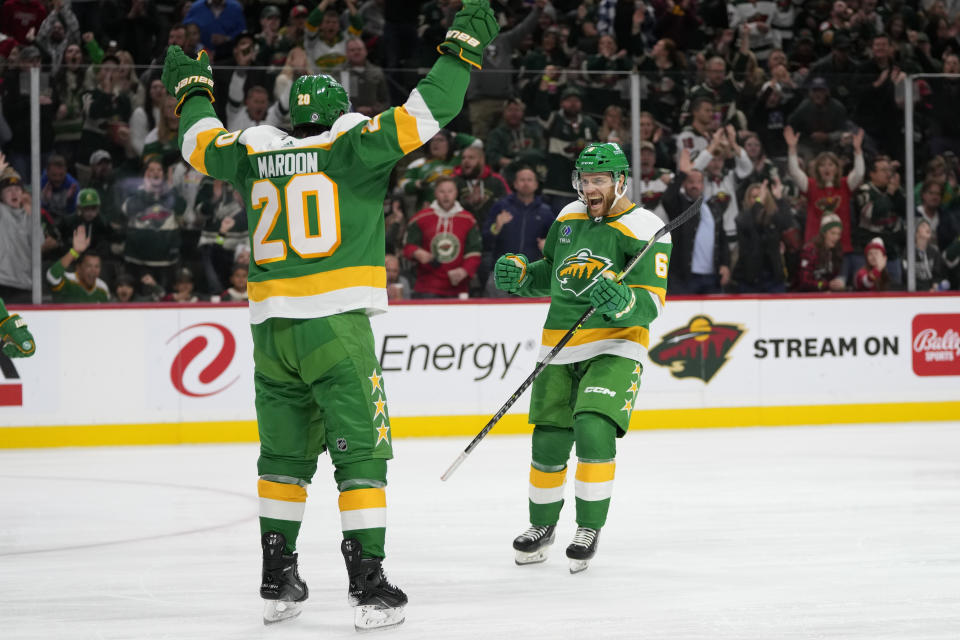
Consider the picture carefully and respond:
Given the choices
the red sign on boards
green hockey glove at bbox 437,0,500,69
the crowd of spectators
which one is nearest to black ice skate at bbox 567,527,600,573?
green hockey glove at bbox 437,0,500,69

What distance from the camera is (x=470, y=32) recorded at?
3.53 meters

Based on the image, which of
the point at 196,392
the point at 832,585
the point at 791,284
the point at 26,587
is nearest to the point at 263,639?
the point at 26,587

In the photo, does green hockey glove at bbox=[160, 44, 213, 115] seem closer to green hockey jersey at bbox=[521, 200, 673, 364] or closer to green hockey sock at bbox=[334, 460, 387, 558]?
green hockey sock at bbox=[334, 460, 387, 558]

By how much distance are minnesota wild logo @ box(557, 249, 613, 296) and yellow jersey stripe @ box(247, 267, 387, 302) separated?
1.16m

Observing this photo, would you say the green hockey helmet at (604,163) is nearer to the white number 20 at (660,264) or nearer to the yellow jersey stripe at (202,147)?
the white number 20 at (660,264)

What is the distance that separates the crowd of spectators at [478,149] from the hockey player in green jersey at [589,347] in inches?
171

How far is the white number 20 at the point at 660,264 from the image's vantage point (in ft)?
15.0

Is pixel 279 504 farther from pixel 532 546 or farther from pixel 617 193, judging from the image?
pixel 617 193

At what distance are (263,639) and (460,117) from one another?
6.16 meters

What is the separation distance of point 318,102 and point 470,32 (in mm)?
474

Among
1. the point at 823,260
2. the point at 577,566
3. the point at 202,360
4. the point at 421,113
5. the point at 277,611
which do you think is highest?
the point at 421,113

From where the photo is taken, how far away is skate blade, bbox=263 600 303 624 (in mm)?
3615

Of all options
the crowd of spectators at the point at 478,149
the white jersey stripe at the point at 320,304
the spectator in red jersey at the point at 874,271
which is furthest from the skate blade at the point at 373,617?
the spectator in red jersey at the point at 874,271

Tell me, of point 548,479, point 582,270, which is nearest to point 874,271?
point 582,270
